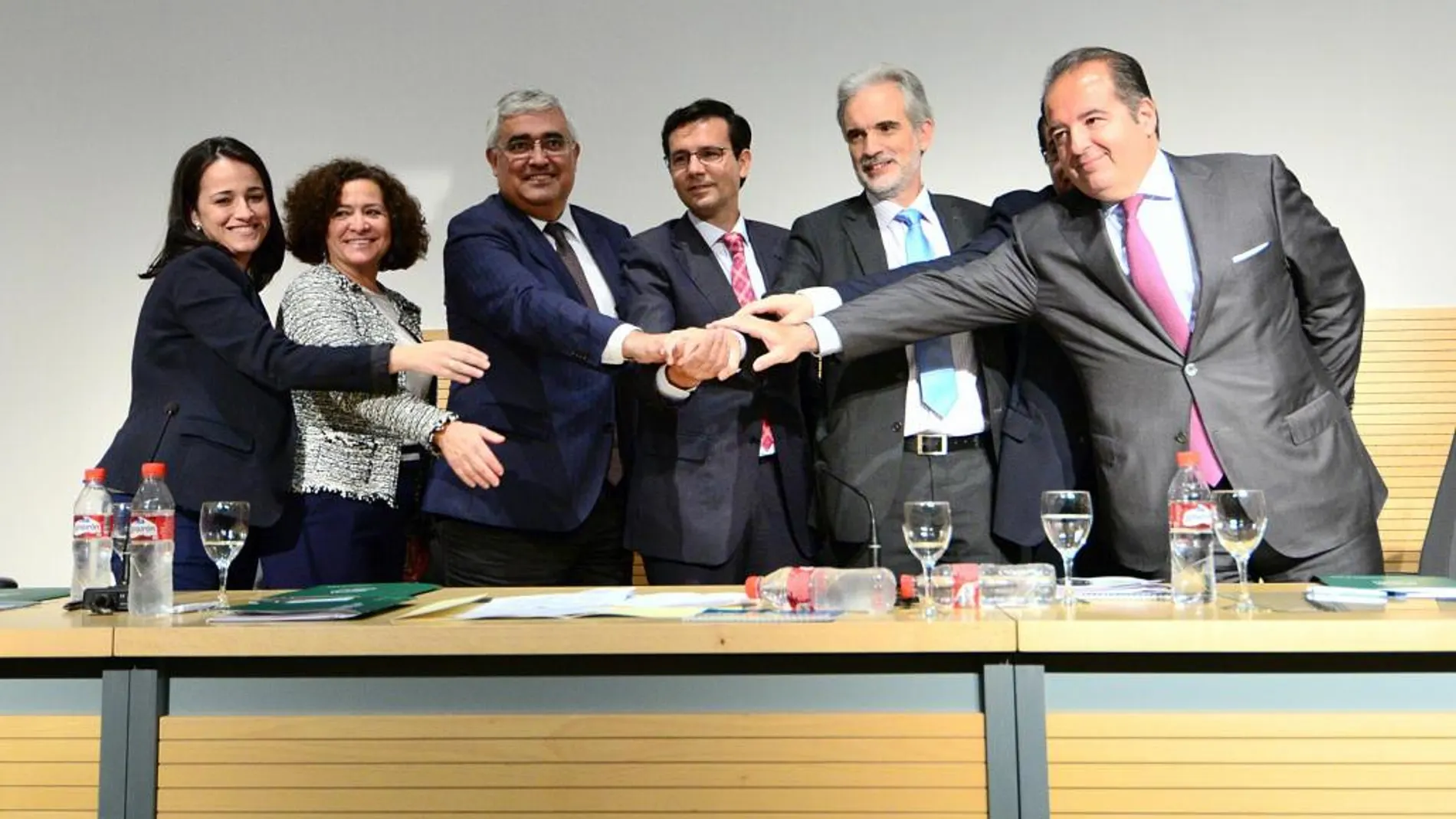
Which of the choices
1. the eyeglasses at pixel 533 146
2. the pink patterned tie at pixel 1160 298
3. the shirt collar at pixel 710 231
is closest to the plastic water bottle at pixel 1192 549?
the pink patterned tie at pixel 1160 298

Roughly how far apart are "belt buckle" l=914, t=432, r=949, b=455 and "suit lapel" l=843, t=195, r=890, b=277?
0.38 meters

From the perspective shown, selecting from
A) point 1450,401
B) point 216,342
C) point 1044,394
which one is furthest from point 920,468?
point 1450,401

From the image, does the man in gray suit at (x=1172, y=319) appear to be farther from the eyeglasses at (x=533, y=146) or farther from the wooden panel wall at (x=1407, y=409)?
the wooden panel wall at (x=1407, y=409)

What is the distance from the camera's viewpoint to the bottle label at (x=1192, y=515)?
5.38 feet

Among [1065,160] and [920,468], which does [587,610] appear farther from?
[1065,160]

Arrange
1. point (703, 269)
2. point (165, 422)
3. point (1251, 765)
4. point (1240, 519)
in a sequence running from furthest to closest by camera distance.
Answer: point (703, 269)
point (165, 422)
point (1240, 519)
point (1251, 765)

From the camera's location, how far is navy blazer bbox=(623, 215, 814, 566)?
239cm

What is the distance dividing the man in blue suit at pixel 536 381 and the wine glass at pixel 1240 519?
3.71 ft

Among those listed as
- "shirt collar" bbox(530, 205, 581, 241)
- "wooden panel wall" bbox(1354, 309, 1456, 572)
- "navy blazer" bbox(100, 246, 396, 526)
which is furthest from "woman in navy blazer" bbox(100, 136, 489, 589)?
"wooden panel wall" bbox(1354, 309, 1456, 572)

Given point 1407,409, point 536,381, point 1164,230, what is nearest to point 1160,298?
point 1164,230

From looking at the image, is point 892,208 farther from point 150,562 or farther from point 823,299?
point 150,562

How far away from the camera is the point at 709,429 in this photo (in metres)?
2.43

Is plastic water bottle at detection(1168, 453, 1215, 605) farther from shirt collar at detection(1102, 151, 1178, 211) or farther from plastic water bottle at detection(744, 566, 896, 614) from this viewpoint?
shirt collar at detection(1102, 151, 1178, 211)

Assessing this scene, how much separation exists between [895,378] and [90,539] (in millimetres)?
1467
